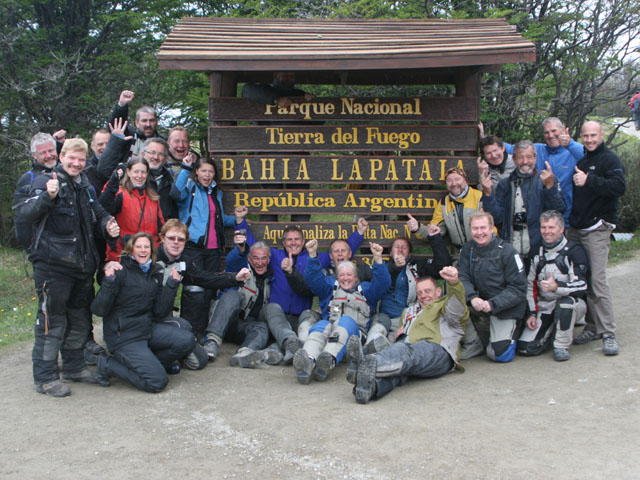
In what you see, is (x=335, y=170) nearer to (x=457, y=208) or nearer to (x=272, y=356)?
(x=457, y=208)

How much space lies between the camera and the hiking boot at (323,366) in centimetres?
557

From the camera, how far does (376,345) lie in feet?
19.3

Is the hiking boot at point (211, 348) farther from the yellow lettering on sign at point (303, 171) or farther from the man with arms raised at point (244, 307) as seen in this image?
the yellow lettering on sign at point (303, 171)

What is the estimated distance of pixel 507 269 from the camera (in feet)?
19.5

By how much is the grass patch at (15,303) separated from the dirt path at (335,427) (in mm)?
1524

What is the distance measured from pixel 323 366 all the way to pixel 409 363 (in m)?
0.78

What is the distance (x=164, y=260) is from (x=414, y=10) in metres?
7.65

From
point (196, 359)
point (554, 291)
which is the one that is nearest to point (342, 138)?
point (554, 291)

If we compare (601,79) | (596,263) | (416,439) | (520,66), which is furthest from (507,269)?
(601,79)

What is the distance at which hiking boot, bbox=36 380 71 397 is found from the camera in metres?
5.19

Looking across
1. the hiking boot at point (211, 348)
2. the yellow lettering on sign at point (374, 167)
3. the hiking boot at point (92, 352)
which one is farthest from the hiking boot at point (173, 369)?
the yellow lettering on sign at point (374, 167)

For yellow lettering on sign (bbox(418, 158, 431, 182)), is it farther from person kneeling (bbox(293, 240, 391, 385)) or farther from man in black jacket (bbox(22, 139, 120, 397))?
man in black jacket (bbox(22, 139, 120, 397))

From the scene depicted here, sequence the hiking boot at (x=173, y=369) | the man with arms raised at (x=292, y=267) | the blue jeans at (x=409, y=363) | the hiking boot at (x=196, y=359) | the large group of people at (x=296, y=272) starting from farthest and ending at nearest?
→ the man with arms raised at (x=292, y=267) → the hiking boot at (x=196, y=359) → the hiking boot at (x=173, y=369) → the large group of people at (x=296, y=272) → the blue jeans at (x=409, y=363)

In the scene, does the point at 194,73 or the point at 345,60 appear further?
the point at 194,73
